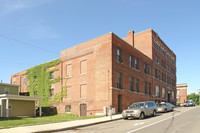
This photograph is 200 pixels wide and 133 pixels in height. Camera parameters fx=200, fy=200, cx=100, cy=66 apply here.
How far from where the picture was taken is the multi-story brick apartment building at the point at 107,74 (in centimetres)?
2728

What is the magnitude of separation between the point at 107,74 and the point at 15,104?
15.8 metres

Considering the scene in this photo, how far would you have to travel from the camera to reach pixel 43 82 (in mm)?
39250

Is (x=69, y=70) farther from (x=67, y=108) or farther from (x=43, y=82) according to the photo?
(x=43, y=82)

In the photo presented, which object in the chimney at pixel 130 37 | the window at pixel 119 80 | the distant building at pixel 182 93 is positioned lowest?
the distant building at pixel 182 93

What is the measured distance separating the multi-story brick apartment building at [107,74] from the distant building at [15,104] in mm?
4523

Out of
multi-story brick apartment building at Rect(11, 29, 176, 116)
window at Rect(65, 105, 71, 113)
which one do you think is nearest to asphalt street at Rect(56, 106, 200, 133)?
multi-story brick apartment building at Rect(11, 29, 176, 116)

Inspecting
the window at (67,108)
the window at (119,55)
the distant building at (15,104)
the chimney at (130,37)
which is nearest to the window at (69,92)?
the window at (67,108)

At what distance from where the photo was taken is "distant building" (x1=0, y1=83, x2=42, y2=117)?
97.6 ft

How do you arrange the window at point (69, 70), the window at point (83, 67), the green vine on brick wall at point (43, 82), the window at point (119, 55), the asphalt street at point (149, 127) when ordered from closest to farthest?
the asphalt street at point (149, 127), the window at point (119, 55), the window at point (83, 67), the window at point (69, 70), the green vine on brick wall at point (43, 82)

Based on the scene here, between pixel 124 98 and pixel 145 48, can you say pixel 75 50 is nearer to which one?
pixel 124 98

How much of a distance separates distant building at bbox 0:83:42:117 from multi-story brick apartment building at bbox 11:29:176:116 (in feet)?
14.8

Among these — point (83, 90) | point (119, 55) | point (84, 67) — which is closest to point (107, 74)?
point (119, 55)

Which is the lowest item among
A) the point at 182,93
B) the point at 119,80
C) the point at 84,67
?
the point at 182,93

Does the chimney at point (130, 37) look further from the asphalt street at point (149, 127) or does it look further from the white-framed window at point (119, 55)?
the asphalt street at point (149, 127)
